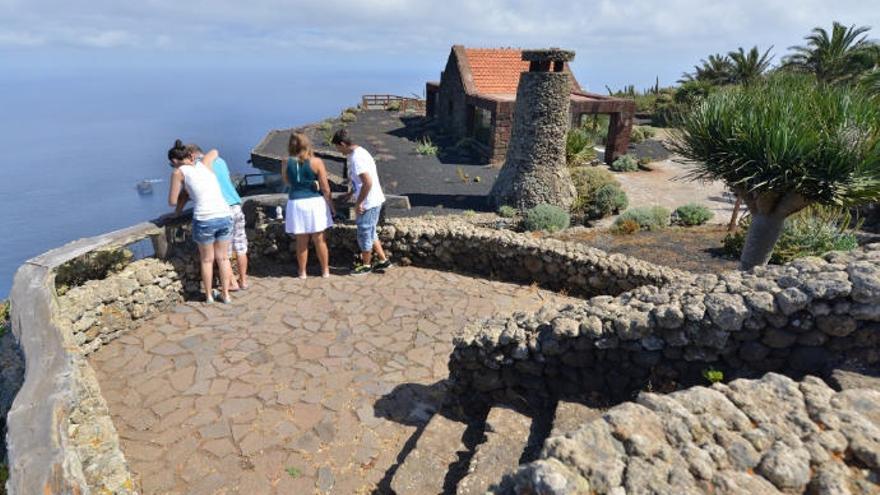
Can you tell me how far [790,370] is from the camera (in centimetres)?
365

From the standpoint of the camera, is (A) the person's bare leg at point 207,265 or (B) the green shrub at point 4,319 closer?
(B) the green shrub at point 4,319

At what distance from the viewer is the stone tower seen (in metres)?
12.9

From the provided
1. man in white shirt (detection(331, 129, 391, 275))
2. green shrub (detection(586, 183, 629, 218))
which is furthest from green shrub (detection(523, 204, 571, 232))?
man in white shirt (detection(331, 129, 391, 275))

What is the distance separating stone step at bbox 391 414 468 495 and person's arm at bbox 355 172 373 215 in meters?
3.78

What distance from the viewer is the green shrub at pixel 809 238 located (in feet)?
28.0

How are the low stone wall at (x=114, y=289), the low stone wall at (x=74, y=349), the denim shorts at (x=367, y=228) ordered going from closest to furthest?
the low stone wall at (x=74, y=349) < the low stone wall at (x=114, y=289) < the denim shorts at (x=367, y=228)

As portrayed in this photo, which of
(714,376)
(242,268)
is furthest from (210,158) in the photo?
(714,376)

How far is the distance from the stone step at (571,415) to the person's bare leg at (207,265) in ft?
15.8

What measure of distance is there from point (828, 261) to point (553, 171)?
34.0 feet

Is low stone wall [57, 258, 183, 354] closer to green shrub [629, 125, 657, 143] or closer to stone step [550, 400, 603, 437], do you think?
stone step [550, 400, 603, 437]

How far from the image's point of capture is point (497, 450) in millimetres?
3922

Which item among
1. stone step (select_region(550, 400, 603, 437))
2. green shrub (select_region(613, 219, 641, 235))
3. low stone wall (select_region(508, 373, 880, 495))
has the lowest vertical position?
stone step (select_region(550, 400, 603, 437))

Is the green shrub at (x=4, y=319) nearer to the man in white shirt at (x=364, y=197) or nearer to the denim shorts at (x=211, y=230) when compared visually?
the denim shorts at (x=211, y=230)

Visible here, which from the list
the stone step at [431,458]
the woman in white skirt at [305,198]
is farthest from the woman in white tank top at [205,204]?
the stone step at [431,458]
